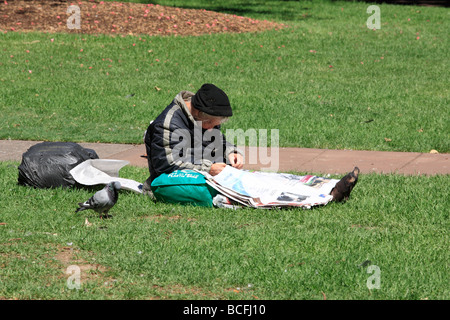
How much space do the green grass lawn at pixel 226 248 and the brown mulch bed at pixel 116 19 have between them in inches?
369

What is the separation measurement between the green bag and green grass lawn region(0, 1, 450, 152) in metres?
2.86

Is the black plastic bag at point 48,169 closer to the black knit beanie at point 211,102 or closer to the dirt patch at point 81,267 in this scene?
the black knit beanie at point 211,102

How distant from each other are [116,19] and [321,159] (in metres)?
9.10

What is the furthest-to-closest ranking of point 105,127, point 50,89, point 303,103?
point 50,89
point 303,103
point 105,127

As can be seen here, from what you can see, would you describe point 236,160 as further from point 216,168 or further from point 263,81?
point 263,81

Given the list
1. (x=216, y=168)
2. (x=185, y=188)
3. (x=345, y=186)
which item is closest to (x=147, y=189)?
(x=185, y=188)

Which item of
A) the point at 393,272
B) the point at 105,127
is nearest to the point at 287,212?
the point at 393,272

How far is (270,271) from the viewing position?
4684 mm

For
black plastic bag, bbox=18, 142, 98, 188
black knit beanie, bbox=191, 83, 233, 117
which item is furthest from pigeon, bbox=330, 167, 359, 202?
black plastic bag, bbox=18, 142, 98, 188

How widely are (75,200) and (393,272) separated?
10.2 ft

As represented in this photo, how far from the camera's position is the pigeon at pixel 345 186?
594 cm

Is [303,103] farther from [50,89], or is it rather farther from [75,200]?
[75,200]

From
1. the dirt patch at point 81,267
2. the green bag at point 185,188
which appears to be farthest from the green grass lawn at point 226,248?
the green bag at point 185,188

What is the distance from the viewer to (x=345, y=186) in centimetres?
599
